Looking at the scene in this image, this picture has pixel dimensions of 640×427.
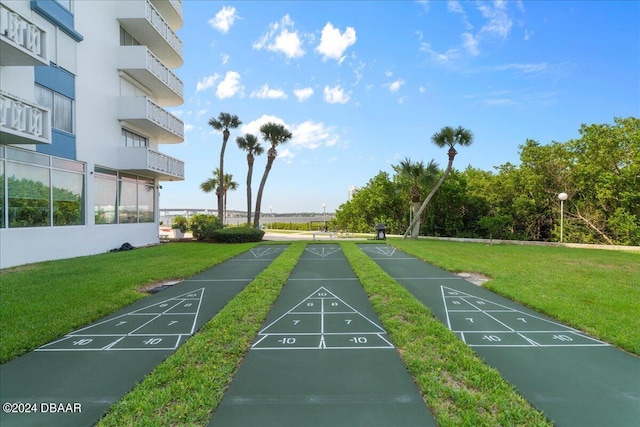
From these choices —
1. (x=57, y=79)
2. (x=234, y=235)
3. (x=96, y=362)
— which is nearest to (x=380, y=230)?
(x=234, y=235)

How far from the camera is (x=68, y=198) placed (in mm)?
13156

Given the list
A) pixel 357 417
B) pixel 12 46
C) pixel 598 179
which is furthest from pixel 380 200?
pixel 357 417

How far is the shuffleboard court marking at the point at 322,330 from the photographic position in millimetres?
4551

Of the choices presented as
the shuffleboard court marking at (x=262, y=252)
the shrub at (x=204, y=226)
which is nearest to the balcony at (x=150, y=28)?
the shrub at (x=204, y=226)

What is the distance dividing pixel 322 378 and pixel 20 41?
12326mm

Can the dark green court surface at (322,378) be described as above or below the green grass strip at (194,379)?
below

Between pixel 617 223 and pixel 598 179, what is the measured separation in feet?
8.72

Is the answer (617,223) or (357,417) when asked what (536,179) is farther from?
(357,417)

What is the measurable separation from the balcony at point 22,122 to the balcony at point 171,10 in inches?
523

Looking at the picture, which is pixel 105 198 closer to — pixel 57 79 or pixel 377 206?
pixel 57 79

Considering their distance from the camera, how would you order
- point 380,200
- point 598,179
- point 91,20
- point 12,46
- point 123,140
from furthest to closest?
point 380,200 → point 598,179 → point 123,140 → point 91,20 → point 12,46

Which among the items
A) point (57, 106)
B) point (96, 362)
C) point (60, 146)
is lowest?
point (96, 362)

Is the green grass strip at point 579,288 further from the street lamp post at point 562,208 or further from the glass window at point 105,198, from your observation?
the glass window at point 105,198

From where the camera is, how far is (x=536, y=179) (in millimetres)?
20469
